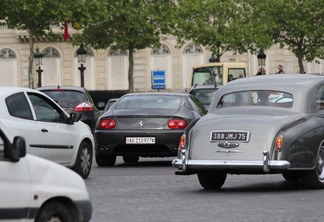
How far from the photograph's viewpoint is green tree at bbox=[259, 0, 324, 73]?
243 feet

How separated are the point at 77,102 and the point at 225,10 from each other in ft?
152

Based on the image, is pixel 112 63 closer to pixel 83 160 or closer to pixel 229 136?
pixel 83 160

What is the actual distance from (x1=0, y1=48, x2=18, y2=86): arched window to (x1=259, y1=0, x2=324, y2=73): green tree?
66.0 feet

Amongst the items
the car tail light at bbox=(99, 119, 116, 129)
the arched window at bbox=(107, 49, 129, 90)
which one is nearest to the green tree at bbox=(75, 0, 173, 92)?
the arched window at bbox=(107, 49, 129, 90)

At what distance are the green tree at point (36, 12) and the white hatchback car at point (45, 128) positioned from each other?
4198cm

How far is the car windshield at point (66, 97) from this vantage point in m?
32.2

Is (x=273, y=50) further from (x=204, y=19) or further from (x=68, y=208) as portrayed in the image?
(x=68, y=208)

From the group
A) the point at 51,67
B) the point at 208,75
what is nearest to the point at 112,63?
the point at 51,67

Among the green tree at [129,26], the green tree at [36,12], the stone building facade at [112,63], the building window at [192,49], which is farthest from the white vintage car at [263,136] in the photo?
the building window at [192,49]

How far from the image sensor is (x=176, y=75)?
8825 centimetres

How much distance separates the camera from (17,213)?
378 inches

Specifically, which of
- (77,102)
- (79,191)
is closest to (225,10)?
(77,102)

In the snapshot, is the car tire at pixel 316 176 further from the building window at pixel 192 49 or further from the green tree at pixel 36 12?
the building window at pixel 192 49

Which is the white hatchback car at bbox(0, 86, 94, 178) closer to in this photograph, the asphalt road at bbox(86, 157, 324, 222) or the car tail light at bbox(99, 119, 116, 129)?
the asphalt road at bbox(86, 157, 324, 222)
